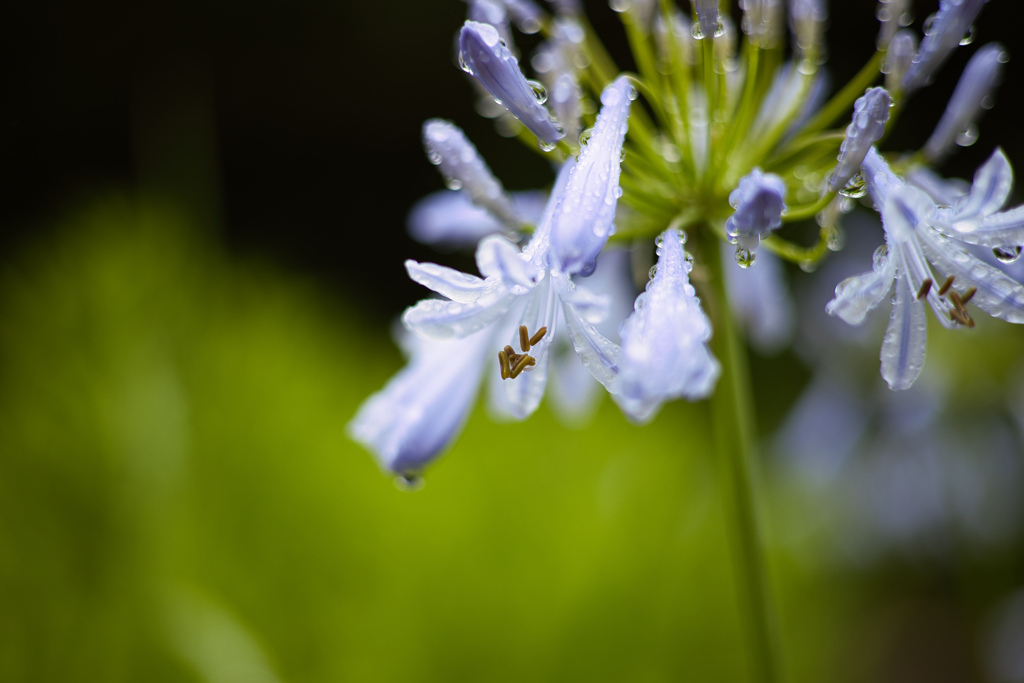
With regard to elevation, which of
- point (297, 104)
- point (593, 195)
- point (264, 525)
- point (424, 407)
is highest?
point (297, 104)

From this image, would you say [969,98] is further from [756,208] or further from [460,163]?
[460,163]

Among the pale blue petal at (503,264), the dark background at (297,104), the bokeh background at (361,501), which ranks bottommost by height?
the bokeh background at (361,501)

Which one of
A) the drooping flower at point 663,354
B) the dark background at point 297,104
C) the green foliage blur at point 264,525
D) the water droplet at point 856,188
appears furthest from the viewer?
Result: the dark background at point 297,104

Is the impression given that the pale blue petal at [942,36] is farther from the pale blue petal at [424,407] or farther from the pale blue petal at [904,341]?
the pale blue petal at [424,407]

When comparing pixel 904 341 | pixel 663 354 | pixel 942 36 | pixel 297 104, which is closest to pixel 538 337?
pixel 663 354

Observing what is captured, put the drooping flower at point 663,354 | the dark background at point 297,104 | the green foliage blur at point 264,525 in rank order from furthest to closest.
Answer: the dark background at point 297,104 < the green foliage blur at point 264,525 < the drooping flower at point 663,354

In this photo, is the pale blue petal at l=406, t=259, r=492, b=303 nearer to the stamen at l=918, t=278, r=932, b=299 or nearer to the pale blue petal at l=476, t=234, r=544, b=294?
the pale blue petal at l=476, t=234, r=544, b=294

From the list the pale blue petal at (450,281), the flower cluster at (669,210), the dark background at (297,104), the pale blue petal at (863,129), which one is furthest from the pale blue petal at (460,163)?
the dark background at (297,104)

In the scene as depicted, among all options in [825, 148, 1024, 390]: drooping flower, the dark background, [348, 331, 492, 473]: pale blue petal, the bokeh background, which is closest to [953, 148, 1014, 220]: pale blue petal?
[825, 148, 1024, 390]: drooping flower
